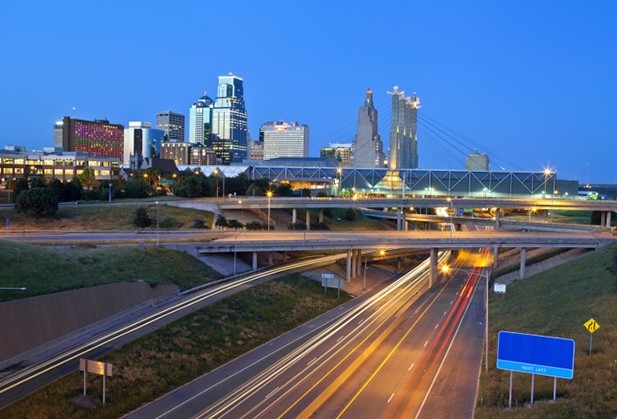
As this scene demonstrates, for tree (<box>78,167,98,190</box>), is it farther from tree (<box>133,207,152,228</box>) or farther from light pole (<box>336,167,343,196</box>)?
light pole (<box>336,167,343,196</box>)

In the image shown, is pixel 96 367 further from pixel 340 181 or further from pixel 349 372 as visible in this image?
pixel 340 181

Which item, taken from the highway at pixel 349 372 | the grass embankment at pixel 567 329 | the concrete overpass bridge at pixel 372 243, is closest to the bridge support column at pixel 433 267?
the concrete overpass bridge at pixel 372 243

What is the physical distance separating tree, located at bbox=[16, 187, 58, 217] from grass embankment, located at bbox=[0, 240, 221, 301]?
3097cm

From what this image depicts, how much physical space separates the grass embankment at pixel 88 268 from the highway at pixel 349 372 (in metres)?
13.2

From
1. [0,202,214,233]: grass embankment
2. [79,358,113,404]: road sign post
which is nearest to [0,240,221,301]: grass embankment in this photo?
[79,358,113,404]: road sign post

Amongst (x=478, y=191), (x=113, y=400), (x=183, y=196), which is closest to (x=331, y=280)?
(x=113, y=400)

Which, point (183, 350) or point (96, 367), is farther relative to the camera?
point (183, 350)

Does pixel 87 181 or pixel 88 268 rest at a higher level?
pixel 87 181

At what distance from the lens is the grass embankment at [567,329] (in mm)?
27375

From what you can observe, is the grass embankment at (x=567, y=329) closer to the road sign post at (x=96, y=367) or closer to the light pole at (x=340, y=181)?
the road sign post at (x=96, y=367)

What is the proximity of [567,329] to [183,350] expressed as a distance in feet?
83.1

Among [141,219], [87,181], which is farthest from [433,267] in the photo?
[87,181]

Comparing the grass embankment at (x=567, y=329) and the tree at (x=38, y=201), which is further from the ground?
the tree at (x=38, y=201)

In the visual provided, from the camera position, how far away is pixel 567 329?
4031cm
